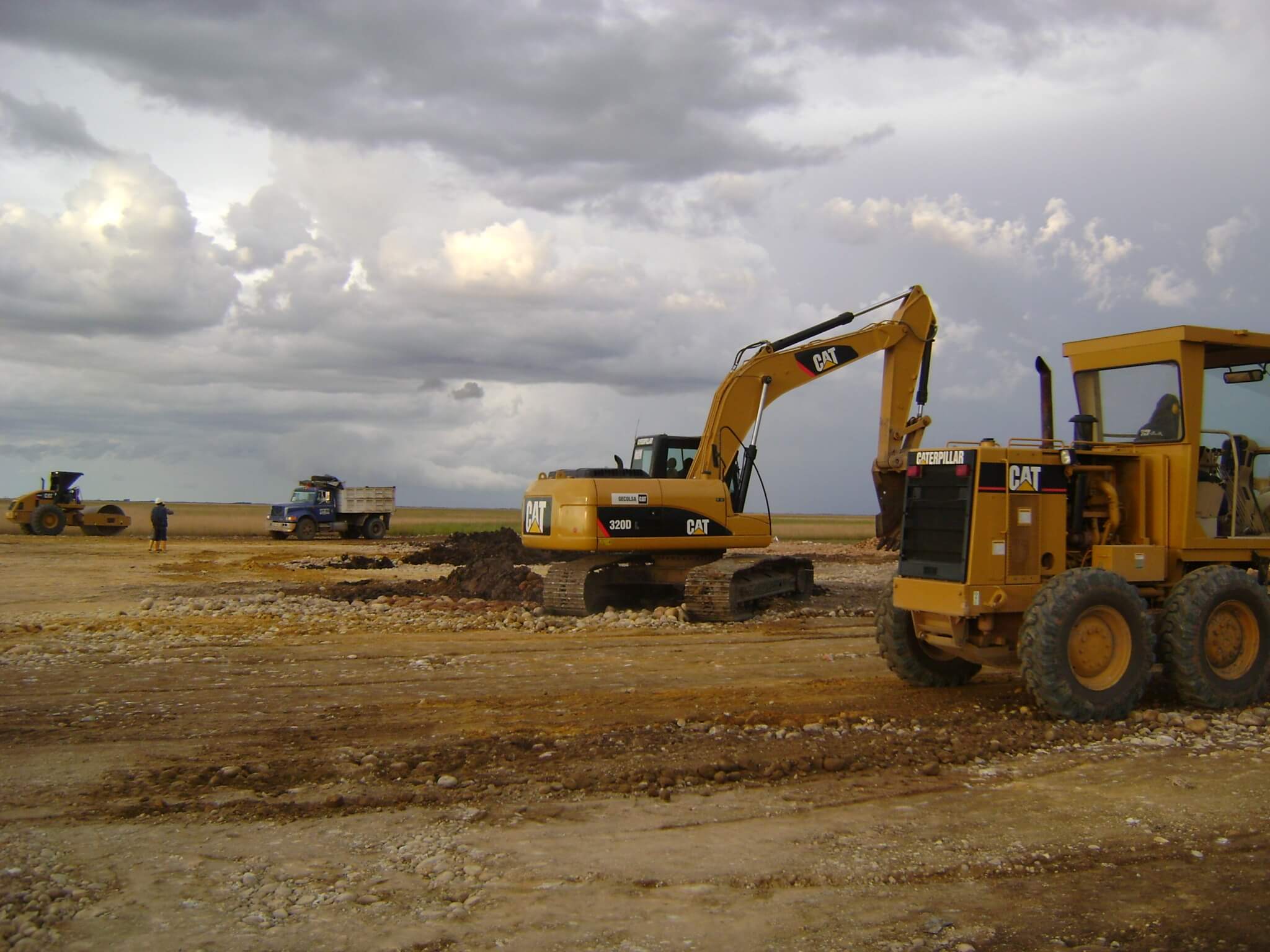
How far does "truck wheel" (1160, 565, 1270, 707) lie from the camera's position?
28.9 ft

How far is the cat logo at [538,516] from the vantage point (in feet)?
51.9

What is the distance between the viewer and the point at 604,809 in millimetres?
6453

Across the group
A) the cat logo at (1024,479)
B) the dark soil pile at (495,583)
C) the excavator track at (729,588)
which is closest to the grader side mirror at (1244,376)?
the cat logo at (1024,479)

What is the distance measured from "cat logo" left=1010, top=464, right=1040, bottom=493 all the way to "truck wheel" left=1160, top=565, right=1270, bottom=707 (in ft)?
4.87

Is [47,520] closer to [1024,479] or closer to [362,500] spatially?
[362,500]

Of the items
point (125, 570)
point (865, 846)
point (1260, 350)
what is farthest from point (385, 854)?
point (125, 570)

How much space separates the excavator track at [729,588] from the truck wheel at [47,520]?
120ft

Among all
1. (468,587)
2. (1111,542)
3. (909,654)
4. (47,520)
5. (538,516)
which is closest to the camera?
(1111,542)

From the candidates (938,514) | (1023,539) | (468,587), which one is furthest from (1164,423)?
(468,587)

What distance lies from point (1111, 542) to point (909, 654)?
80.3 inches

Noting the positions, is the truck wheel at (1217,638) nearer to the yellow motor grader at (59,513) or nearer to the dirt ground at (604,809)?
the dirt ground at (604,809)

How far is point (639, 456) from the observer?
17219 millimetres

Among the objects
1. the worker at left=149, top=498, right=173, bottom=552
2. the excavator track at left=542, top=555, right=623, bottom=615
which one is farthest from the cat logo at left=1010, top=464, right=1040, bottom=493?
the worker at left=149, top=498, right=173, bottom=552

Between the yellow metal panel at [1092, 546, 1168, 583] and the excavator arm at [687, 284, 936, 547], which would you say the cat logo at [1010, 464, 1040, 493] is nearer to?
the yellow metal panel at [1092, 546, 1168, 583]
